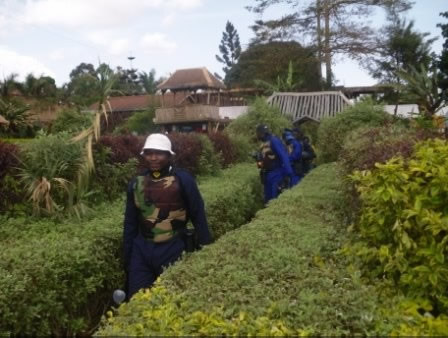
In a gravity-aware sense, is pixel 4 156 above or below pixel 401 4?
below

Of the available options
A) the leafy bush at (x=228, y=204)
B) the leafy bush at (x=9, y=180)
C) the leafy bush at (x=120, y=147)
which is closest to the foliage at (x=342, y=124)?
the leafy bush at (x=228, y=204)

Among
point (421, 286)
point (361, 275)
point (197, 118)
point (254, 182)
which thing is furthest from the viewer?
point (197, 118)

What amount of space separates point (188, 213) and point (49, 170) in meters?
2.14

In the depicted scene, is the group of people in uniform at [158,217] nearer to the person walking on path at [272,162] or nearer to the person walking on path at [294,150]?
the person walking on path at [272,162]

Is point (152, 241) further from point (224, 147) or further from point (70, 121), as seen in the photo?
point (224, 147)

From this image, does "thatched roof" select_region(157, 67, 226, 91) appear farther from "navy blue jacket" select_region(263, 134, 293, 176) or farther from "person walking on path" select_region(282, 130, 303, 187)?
"navy blue jacket" select_region(263, 134, 293, 176)

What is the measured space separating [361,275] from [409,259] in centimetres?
33

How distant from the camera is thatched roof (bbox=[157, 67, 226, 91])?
44.8 meters

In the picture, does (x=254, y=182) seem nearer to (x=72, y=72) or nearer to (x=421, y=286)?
(x=421, y=286)

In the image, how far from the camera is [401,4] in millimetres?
35406

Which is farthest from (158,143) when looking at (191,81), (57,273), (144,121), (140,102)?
(140,102)

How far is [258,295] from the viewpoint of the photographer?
9.93 ft

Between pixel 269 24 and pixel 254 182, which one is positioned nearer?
pixel 254 182

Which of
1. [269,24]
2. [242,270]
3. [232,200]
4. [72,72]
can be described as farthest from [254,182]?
[72,72]
